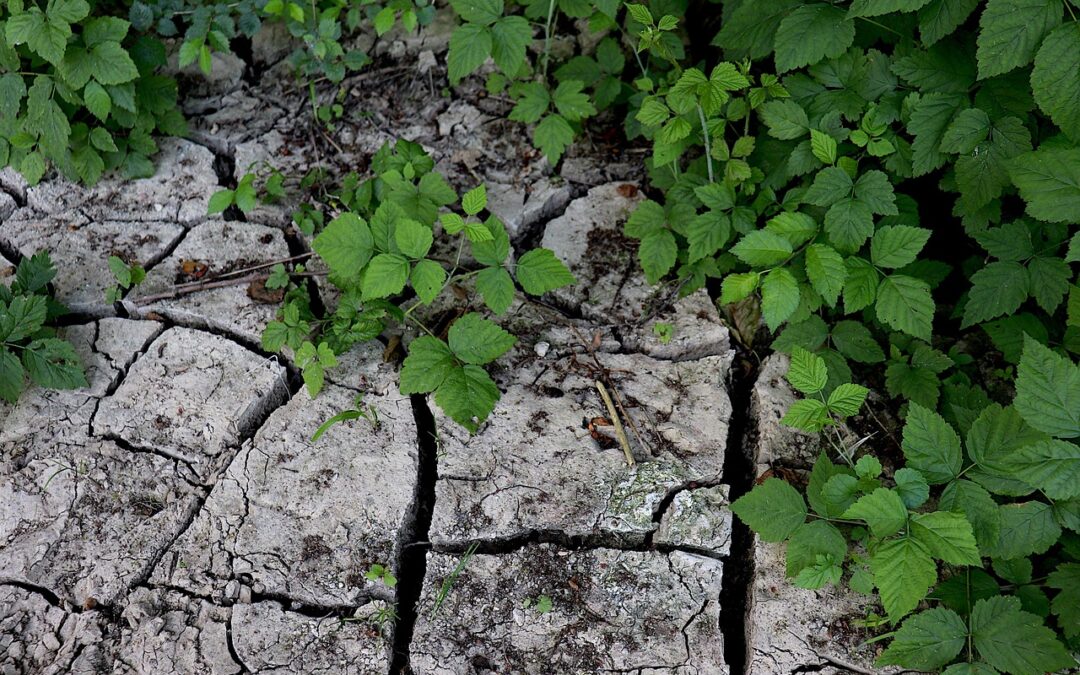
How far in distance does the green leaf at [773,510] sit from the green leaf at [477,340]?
69 cm

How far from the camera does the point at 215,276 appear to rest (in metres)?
2.41

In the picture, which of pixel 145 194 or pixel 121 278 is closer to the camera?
pixel 121 278

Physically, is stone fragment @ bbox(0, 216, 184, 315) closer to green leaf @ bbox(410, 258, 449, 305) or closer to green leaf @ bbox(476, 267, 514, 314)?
green leaf @ bbox(410, 258, 449, 305)

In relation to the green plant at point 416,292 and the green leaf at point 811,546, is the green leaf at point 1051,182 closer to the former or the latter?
the green leaf at point 811,546

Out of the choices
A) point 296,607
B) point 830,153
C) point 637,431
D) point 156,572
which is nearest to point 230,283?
point 156,572

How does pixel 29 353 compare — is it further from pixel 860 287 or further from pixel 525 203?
pixel 860 287

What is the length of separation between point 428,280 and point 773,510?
3.32 ft

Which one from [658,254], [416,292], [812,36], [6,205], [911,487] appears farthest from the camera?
[6,205]

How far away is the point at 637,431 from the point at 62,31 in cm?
197

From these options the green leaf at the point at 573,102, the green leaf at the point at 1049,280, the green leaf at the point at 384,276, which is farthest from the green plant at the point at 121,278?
the green leaf at the point at 1049,280

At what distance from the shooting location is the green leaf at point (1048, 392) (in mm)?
1578

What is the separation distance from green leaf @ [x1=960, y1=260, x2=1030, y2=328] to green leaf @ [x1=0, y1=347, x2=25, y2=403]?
240 centimetres

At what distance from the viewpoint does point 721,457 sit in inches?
79.3

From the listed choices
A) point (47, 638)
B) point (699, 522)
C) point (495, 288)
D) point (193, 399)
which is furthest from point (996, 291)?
point (47, 638)
